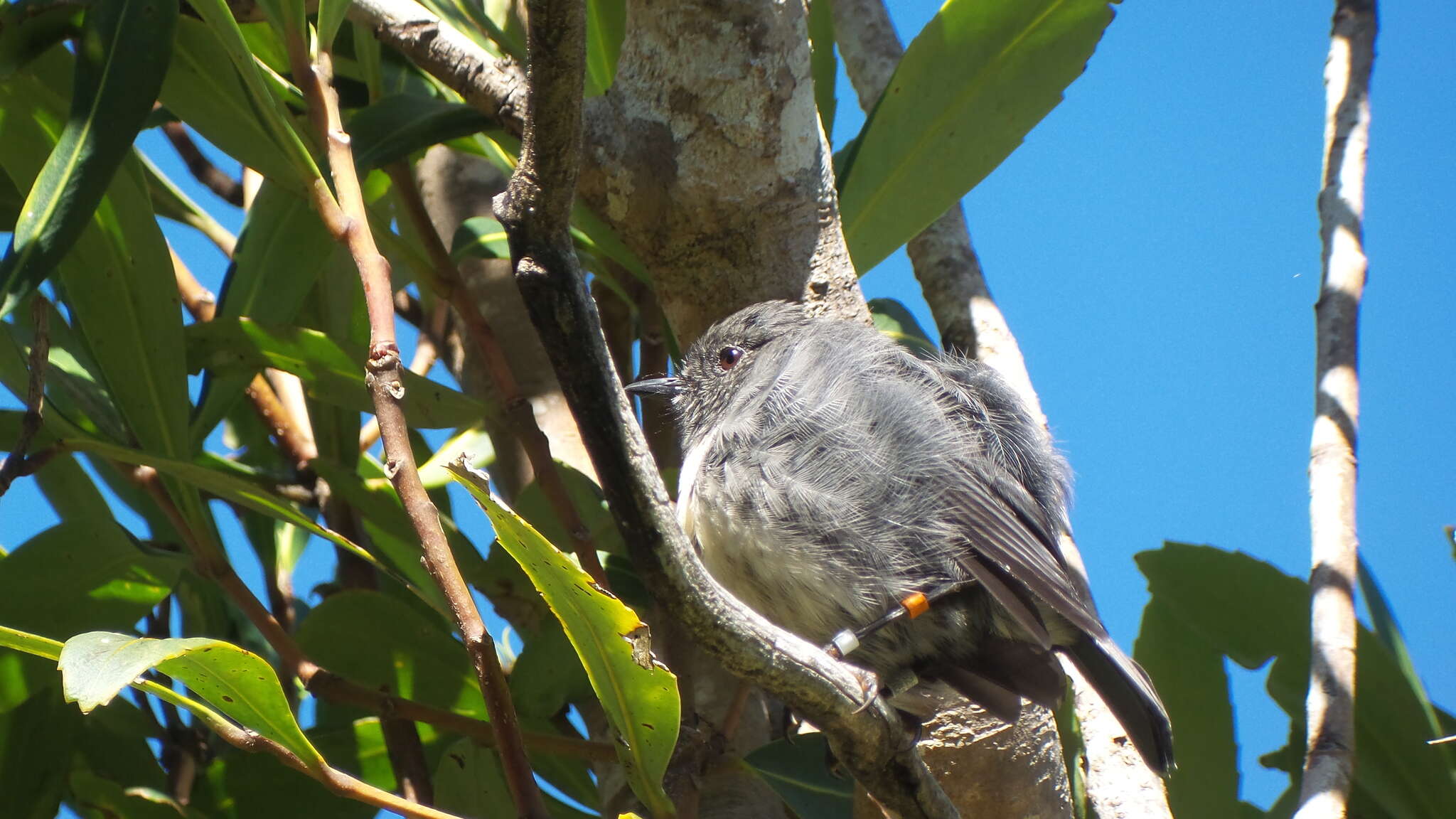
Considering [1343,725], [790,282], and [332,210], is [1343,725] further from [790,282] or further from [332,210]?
[332,210]

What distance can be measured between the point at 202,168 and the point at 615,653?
2392mm

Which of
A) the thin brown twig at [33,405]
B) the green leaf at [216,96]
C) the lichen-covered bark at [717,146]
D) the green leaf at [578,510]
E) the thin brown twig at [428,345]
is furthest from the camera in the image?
the thin brown twig at [428,345]

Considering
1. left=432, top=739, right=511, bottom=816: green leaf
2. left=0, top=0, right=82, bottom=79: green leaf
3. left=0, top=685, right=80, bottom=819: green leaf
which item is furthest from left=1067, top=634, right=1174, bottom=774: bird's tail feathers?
left=0, top=0, right=82, bottom=79: green leaf

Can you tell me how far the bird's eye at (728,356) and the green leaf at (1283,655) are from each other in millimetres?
1057

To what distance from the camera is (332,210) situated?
1568mm

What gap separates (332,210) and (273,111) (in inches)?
10.0

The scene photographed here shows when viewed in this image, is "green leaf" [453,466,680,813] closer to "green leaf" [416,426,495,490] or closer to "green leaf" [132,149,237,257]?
"green leaf" [416,426,495,490]

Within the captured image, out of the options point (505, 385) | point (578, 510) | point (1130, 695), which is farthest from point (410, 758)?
point (1130, 695)

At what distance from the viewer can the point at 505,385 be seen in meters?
2.09

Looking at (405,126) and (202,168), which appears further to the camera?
(202,168)

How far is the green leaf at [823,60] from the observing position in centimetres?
261

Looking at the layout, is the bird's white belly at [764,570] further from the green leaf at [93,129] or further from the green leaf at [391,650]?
the green leaf at [93,129]

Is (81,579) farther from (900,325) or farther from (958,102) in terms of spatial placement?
(958,102)

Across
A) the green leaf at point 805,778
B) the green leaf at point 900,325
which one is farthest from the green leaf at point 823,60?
the green leaf at point 805,778
